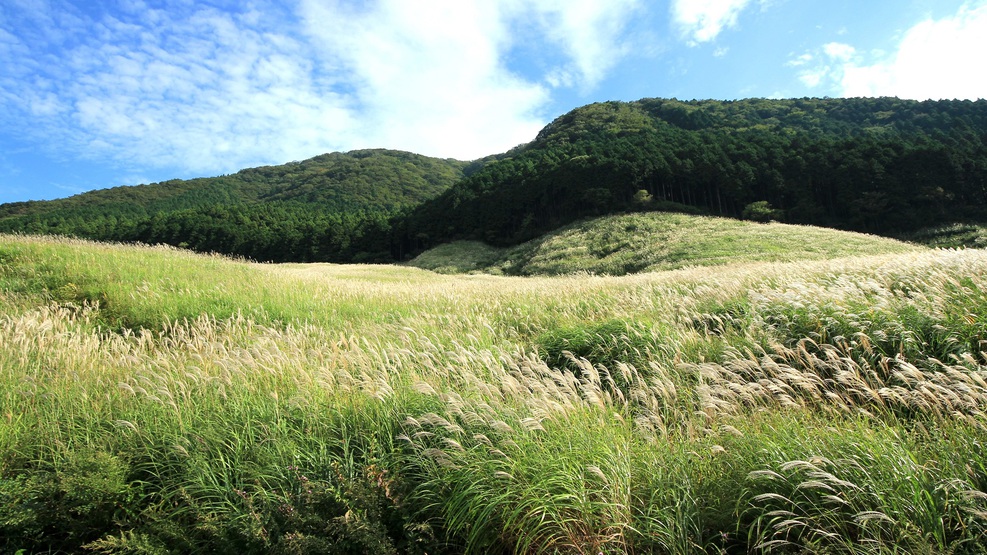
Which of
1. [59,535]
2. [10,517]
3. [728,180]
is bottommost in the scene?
[59,535]

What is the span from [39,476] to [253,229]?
316 ft

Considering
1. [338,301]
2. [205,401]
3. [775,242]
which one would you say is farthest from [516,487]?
[775,242]

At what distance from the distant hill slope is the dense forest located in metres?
10.3

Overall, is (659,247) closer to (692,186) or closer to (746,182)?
(746,182)

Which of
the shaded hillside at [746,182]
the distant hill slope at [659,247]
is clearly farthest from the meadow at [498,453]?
the shaded hillside at [746,182]

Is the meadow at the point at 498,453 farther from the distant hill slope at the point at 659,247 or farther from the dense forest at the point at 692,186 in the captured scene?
the dense forest at the point at 692,186

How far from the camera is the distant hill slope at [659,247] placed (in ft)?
99.8

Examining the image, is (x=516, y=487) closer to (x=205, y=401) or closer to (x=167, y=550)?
(x=167, y=550)

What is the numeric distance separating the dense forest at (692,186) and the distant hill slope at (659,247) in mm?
10284

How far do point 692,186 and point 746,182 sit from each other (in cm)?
728

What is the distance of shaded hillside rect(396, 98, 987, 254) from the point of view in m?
51.8

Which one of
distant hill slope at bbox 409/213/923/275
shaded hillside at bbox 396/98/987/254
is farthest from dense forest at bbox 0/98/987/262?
distant hill slope at bbox 409/213/923/275

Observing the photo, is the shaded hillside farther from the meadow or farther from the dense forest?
the meadow

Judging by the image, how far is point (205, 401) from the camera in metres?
3.94
